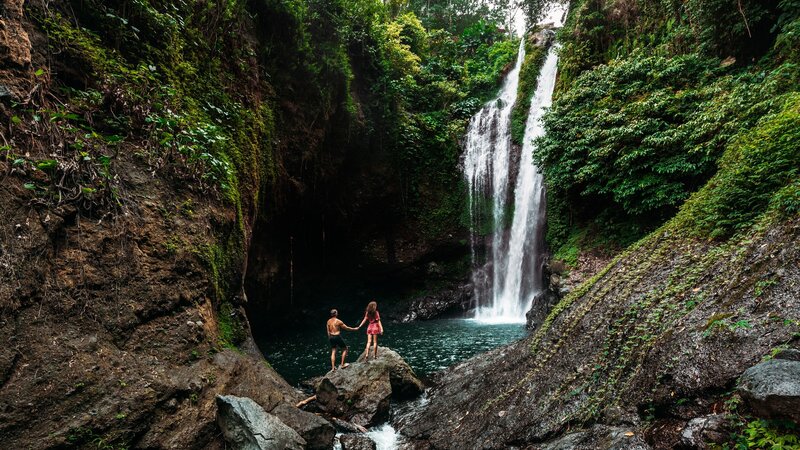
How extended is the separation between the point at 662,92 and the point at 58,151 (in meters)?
11.3

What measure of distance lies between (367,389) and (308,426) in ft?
6.04

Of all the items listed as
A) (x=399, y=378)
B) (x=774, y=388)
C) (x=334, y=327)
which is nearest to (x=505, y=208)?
(x=334, y=327)

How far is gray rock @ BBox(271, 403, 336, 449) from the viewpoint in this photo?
513 centimetres

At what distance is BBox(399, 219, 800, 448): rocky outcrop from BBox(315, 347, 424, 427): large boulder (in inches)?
28.4

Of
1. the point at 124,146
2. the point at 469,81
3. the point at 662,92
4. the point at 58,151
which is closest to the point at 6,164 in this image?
the point at 58,151

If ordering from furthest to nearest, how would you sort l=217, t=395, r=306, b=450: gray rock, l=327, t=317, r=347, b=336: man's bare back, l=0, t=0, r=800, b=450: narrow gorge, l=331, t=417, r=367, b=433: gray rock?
l=327, t=317, r=347, b=336: man's bare back, l=331, t=417, r=367, b=433: gray rock, l=217, t=395, r=306, b=450: gray rock, l=0, t=0, r=800, b=450: narrow gorge

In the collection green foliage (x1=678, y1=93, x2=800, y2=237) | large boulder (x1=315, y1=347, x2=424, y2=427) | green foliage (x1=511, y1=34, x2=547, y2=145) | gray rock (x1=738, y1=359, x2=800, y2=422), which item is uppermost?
green foliage (x1=511, y1=34, x2=547, y2=145)

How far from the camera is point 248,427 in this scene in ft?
13.9

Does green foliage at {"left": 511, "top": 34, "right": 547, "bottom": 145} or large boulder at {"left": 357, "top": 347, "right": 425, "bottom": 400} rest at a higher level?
green foliage at {"left": 511, "top": 34, "right": 547, "bottom": 145}

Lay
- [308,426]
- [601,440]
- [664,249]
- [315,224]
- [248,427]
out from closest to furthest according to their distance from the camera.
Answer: [601,440]
[248,427]
[308,426]
[664,249]
[315,224]

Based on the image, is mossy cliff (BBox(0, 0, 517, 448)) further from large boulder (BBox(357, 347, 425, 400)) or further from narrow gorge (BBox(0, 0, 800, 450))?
large boulder (BBox(357, 347, 425, 400))

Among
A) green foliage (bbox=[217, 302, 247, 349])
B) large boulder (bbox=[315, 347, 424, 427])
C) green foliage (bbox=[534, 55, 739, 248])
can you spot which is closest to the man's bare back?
large boulder (bbox=[315, 347, 424, 427])

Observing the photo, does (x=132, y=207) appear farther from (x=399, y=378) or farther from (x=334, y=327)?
(x=399, y=378)

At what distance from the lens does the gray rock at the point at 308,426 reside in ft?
16.8
